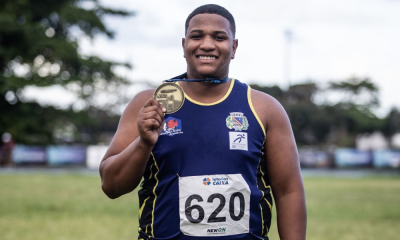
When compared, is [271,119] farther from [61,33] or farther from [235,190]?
[61,33]

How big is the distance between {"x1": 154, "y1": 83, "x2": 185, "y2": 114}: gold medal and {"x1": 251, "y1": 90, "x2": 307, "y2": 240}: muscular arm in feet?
1.42

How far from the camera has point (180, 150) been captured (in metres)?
2.59

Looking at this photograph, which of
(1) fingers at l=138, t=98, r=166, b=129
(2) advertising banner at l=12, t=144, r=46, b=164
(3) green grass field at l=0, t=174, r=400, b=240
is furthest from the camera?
(2) advertising banner at l=12, t=144, r=46, b=164

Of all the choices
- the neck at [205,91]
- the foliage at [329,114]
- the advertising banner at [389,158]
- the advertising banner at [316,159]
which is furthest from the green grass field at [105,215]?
the foliage at [329,114]

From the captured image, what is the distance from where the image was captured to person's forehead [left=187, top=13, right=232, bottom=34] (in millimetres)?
2689

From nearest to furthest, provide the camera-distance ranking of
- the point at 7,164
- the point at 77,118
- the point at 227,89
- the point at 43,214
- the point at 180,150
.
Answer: the point at 180,150
the point at 227,89
the point at 43,214
the point at 7,164
the point at 77,118

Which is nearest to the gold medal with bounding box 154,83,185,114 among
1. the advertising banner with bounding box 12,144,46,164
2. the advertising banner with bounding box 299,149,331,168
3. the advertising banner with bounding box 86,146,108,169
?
the advertising banner with bounding box 86,146,108,169

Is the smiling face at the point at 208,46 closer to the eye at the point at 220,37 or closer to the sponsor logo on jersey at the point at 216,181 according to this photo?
the eye at the point at 220,37

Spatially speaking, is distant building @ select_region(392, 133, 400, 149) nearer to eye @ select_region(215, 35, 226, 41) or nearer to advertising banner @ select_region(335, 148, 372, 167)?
advertising banner @ select_region(335, 148, 372, 167)

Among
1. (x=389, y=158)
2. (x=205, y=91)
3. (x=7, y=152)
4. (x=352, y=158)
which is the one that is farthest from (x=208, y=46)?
(x=389, y=158)

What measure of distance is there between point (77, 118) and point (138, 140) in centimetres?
3710

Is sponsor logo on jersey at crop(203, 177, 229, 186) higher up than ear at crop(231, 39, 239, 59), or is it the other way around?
ear at crop(231, 39, 239, 59)

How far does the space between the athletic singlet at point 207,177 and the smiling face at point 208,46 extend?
0.56ft

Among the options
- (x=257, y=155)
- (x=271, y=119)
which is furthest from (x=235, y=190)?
(x=271, y=119)
